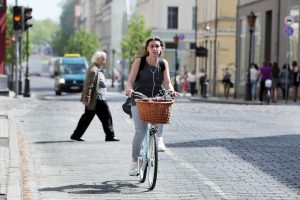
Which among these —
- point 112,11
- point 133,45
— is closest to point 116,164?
point 133,45

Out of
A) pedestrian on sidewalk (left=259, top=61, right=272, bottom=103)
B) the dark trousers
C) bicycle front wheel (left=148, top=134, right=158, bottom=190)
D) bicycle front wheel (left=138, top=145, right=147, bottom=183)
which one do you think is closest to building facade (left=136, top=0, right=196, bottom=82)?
pedestrian on sidewalk (left=259, top=61, right=272, bottom=103)

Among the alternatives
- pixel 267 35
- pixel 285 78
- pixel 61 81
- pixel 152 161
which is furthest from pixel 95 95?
pixel 61 81

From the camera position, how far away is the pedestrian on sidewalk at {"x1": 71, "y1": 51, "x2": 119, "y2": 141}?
1677 centimetres

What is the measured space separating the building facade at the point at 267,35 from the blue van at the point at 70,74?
10982 millimetres

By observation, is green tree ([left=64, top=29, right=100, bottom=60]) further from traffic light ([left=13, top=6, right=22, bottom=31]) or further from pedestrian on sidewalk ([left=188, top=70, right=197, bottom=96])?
traffic light ([left=13, top=6, right=22, bottom=31])

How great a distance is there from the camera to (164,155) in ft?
47.8

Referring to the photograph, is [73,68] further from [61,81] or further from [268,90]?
[268,90]

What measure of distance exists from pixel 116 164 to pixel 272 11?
33.1 meters

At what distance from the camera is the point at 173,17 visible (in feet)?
281

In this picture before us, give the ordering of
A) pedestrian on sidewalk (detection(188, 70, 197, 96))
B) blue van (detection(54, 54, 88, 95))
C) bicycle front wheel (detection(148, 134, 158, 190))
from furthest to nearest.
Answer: blue van (detection(54, 54, 88, 95)) < pedestrian on sidewalk (detection(188, 70, 197, 96)) < bicycle front wheel (detection(148, 134, 158, 190))

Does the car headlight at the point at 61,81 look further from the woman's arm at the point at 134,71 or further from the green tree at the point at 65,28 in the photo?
the green tree at the point at 65,28

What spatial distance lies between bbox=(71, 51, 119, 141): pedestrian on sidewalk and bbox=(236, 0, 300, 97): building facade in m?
21.6

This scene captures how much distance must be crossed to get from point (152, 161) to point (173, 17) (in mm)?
75436

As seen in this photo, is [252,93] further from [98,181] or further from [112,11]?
[112,11]
